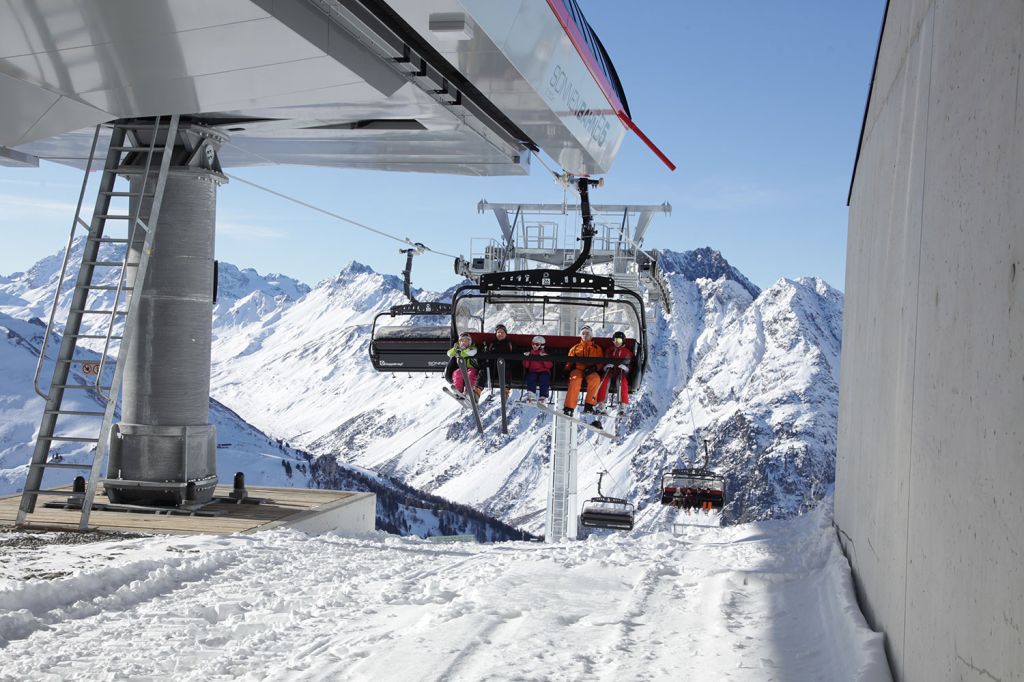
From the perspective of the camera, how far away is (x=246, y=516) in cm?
963

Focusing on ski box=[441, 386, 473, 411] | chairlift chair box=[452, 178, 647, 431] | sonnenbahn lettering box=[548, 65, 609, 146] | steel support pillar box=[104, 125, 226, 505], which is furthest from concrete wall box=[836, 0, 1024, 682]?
steel support pillar box=[104, 125, 226, 505]

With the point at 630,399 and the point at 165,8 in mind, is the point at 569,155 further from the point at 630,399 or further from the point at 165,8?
the point at 165,8

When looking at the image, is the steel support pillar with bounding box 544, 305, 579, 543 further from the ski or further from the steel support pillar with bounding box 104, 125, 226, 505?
the steel support pillar with bounding box 104, 125, 226, 505

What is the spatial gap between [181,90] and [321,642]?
4455 mm

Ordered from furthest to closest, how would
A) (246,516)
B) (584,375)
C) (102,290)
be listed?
(584,375) → (246,516) → (102,290)

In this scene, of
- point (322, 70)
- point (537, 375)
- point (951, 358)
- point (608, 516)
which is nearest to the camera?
point (951, 358)

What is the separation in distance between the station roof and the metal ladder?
34.6 inches

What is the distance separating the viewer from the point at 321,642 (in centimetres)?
497

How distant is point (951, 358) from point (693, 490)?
677 inches

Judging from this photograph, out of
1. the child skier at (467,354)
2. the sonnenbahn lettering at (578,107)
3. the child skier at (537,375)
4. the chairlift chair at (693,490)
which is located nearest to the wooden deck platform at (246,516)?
the child skier at (467,354)

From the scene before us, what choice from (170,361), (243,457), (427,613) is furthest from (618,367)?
(243,457)

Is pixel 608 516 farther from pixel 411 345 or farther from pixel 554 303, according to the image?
pixel 554 303

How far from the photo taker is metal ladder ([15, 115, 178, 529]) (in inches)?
337

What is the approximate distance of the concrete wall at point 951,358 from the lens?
93.3 inches
